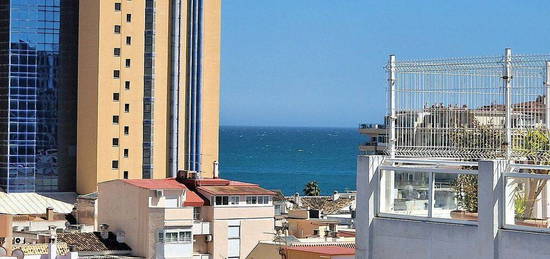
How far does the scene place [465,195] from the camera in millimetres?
17578

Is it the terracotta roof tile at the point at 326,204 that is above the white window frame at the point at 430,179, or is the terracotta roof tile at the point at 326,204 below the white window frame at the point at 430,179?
below

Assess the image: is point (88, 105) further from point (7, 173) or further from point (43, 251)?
point (43, 251)

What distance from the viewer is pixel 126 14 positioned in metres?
85.4

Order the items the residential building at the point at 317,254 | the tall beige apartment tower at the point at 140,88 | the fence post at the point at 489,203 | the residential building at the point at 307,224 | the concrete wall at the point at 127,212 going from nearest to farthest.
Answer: the fence post at the point at 489,203, the residential building at the point at 317,254, the concrete wall at the point at 127,212, the residential building at the point at 307,224, the tall beige apartment tower at the point at 140,88

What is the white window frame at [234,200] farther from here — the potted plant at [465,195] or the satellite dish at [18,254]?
the potted plant at [465,195]

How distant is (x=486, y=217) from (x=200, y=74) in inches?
2871

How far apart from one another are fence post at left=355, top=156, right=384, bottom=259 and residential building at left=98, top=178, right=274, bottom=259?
119 ft

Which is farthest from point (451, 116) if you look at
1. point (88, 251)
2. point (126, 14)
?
point (126, 14)

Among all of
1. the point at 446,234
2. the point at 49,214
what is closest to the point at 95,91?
the point at 49,214

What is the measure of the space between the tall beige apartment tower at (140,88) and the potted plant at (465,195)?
67.3 meters

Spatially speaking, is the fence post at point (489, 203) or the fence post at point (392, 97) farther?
the fence post at point (392, 97)

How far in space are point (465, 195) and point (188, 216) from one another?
4003 centimetres

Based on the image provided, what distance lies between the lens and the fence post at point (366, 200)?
1853 centimetres

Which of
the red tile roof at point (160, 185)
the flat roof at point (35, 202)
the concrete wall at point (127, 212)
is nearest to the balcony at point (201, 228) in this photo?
the red tile roof at point (160, 185)
